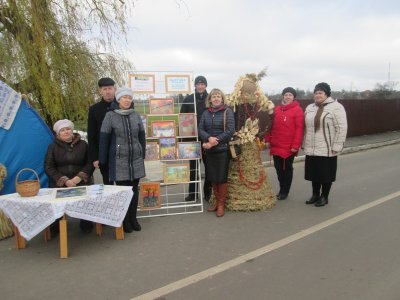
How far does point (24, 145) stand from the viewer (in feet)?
16.0

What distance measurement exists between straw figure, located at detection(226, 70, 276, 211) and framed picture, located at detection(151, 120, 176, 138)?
3.18 ft

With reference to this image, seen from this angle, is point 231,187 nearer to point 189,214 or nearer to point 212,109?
point 189,214

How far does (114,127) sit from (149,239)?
1.49m

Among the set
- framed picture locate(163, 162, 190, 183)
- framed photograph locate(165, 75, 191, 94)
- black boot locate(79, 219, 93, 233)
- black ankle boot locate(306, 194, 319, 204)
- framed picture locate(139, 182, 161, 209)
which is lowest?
black boot locate(79, 219, 93, 233)

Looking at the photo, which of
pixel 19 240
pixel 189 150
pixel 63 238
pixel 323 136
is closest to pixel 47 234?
pixel 19 240

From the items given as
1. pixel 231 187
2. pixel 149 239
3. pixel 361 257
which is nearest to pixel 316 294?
pixel 361 257

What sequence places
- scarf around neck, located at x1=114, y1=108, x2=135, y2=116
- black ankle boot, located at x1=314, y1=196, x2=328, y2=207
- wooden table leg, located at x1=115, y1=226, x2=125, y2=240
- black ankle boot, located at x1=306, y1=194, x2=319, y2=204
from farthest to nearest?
black ankle boot, located at x1=306, y1=194, x2=319, y2=204, black ankle boot, located at x1=314, y1=196, x2=328, y2=207, scarf around neck, located at x1=114, y1=108, x2=135, y2=116, wooden table leg, located at x1=115, y1=226, x2=125, y2=240

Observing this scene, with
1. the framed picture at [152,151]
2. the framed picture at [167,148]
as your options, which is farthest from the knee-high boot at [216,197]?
the framed picture at [152,151]

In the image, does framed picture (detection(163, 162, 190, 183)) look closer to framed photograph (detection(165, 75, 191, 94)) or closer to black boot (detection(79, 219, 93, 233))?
framed photograph (detection(165, 75, 191, 94))

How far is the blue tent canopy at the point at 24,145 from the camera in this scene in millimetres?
4754

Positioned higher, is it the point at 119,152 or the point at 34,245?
the point at 119,152

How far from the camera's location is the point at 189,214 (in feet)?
18.4

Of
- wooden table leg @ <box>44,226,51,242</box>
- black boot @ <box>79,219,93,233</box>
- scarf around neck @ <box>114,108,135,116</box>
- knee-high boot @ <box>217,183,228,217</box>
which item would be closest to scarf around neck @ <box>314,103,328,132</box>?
knee-high boot @ <box>217,183,228,217</box>

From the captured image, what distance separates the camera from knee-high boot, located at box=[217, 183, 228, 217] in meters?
5.43
